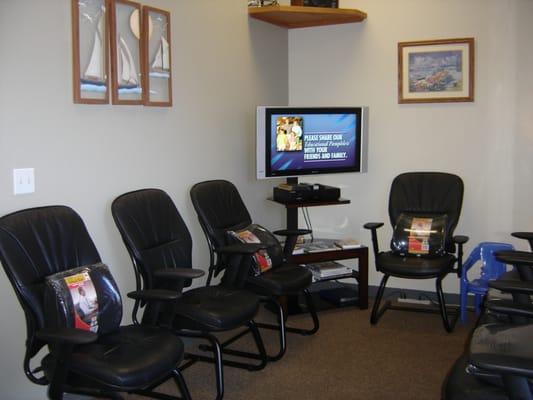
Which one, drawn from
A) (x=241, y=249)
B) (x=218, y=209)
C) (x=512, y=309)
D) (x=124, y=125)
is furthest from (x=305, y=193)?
(x=512, y=309)

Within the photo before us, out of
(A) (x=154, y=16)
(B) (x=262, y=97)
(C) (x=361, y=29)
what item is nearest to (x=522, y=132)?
(C) (x=361, y=29)

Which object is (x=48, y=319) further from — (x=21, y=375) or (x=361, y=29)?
(x=361, y=29)

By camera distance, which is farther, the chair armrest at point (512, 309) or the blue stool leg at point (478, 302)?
the blue stool leg at point (478, 302)

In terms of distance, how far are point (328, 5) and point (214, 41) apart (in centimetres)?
105

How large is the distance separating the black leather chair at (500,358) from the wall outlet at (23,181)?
1970 mm

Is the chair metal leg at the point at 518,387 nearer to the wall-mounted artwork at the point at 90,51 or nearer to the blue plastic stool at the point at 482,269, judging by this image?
the wall-mounted artwork at the point at 90,51

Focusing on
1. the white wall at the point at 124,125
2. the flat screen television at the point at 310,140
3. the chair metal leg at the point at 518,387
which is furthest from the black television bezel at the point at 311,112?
the chair metal leg at the point at 518,387

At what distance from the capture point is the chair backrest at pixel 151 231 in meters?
3.05

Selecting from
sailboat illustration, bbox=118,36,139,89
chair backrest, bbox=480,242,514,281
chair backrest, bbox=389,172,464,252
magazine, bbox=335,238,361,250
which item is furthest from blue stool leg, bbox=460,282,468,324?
sailboat illustration, bbox=118,36,139,89

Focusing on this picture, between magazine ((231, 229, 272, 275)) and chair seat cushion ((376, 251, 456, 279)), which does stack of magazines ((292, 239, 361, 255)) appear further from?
magazine ((231, 229, 272, 275))

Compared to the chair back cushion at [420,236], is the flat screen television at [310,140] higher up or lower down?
higher up

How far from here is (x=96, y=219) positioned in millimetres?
3168

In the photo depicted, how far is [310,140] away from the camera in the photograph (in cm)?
447

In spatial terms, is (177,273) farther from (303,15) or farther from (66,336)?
(303,15)
